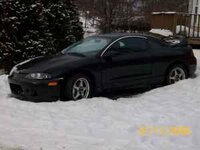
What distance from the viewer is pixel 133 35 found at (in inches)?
424

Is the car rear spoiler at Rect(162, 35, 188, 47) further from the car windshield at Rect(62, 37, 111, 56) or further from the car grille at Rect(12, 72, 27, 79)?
the car grille at Rect(12, 72, 27, 79)

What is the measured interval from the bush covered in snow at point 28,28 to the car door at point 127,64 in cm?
578

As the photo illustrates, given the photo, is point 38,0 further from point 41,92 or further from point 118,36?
point 41,92

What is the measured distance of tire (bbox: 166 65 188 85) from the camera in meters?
11.1

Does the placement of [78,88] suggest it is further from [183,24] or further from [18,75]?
[183,24]

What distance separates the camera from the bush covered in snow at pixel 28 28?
15.1 metres

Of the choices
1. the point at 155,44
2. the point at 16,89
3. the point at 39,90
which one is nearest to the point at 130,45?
the point at 155,44

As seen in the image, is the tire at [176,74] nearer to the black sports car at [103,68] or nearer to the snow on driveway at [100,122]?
the black sports car at [103,68]

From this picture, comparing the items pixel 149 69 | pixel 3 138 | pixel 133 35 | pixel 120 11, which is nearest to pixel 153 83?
pixel 149 69

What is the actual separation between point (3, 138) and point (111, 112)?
7.53ft

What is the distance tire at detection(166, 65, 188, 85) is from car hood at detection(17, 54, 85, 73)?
2.45 meters

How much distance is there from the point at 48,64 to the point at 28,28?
21.3 ft

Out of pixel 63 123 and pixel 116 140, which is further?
pixel 63 123

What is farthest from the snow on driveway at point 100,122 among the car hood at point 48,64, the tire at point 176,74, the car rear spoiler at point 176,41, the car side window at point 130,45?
the car rear spoiler at point 176,41
